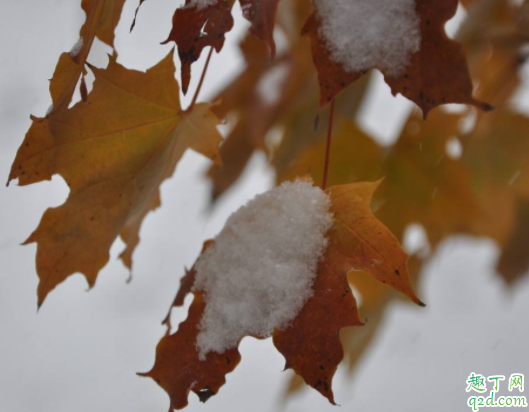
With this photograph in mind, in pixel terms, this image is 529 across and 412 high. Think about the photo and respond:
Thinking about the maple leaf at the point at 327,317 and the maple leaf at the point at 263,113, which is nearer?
the maple leaf at the point at 327,317

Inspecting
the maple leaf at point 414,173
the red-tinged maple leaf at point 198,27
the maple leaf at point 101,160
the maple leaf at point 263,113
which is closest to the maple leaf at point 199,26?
the red-tinged maple leaf at point 198,27

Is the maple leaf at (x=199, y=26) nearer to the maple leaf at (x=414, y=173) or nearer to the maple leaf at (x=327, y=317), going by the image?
the maple leaf at (x=327, y=317)

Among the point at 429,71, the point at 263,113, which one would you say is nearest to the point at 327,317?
the point at 429,71

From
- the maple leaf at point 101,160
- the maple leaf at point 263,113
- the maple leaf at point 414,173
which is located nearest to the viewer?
the maple leaf at point 101,160

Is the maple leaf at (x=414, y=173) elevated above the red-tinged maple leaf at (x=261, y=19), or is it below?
below

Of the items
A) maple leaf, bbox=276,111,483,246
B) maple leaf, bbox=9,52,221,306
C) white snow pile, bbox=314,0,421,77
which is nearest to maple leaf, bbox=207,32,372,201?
maple leaf, bbox=276,111,483,246

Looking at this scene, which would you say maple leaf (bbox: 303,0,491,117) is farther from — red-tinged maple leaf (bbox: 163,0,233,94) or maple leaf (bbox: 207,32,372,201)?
maple leaf (bbox: 207,32,372,201)
